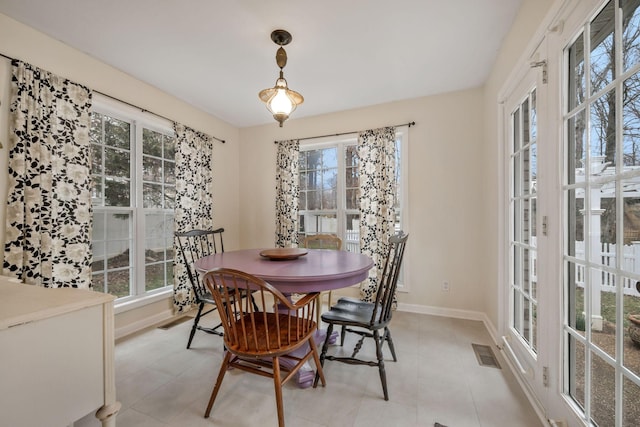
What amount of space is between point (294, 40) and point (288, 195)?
1.92m

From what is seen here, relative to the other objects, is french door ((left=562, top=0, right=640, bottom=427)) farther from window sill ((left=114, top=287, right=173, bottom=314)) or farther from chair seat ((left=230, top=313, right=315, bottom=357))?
window sill ((left=114, top=287, right=173, bottom=314))

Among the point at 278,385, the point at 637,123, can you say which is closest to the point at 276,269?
the point at 278,385

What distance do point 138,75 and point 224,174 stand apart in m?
1.52

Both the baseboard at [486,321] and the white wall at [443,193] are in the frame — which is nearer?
the baseboard at [486,321]

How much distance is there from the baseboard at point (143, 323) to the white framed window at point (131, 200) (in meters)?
0.25

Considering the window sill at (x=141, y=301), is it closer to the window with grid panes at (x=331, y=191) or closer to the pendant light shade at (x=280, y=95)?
the window with grid panes at (x=331, y=191)

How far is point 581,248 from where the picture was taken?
119 cm

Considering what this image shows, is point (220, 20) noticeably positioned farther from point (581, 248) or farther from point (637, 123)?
point (581, 248)

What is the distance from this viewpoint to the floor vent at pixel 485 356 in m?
2.00

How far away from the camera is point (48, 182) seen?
6.43ft

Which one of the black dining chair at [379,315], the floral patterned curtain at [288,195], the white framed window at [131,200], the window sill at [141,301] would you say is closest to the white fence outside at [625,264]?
the black dining chair at [379,315]

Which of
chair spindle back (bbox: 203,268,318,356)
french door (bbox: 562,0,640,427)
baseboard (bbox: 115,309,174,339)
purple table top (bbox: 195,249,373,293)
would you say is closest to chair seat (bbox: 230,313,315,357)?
chair spindle back (bbox: 203,268,318,356)

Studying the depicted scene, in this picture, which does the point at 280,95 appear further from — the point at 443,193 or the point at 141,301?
the point at 141,301

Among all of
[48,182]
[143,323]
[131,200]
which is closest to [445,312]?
[143,323]
